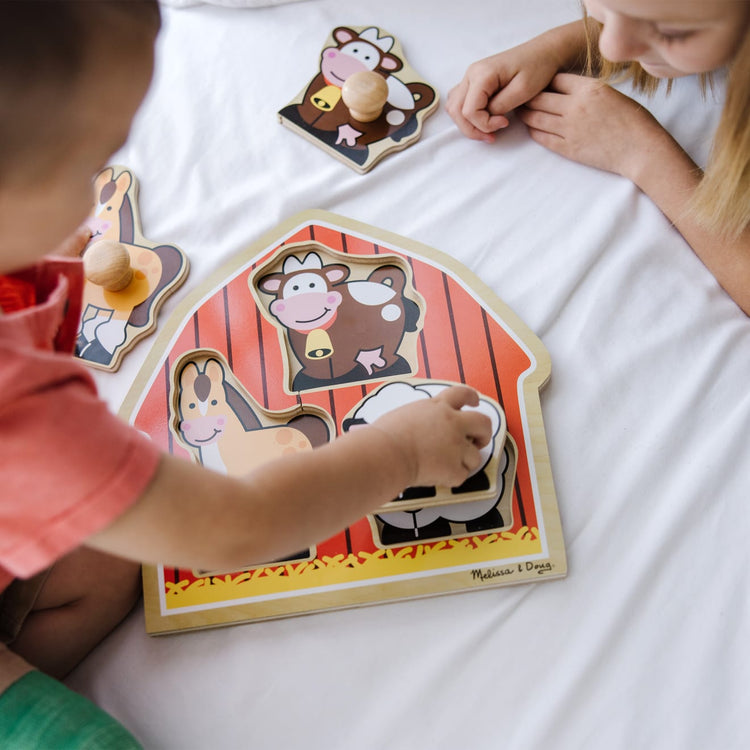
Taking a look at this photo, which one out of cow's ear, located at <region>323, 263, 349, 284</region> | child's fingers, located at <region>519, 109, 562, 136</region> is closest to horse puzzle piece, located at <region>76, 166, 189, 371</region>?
cow's ear, located at <region>323, 263, 349, 284</region>

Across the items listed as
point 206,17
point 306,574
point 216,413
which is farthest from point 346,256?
point 206,17

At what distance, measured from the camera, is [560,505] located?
62 centimetres

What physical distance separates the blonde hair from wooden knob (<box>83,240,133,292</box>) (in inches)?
20.3

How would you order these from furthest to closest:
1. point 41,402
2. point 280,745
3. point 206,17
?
point 206,17, point 280,745, point 41,402

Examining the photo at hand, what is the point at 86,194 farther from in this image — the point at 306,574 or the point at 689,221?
the point at 689,221

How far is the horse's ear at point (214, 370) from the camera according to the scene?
0.70 meters

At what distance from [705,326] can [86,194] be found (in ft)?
1.66

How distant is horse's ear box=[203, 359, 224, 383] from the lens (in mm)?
698

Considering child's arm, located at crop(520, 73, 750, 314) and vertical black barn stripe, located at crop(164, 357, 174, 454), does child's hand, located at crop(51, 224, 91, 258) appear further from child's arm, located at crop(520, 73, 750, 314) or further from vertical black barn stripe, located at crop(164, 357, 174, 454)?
child's arm, located at crop(520, 73, 750, 314)

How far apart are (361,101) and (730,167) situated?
0.35 m

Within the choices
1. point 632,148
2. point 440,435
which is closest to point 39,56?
point 440,435

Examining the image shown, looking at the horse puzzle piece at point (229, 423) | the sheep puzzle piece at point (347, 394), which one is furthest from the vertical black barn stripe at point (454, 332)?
the horse puzzle piece at point (229, 423)

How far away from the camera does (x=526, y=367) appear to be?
0.67 meters

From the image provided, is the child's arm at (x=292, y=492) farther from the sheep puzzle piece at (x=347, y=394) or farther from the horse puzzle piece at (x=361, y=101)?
the horse puzzle piece at (x=361, y=101)
